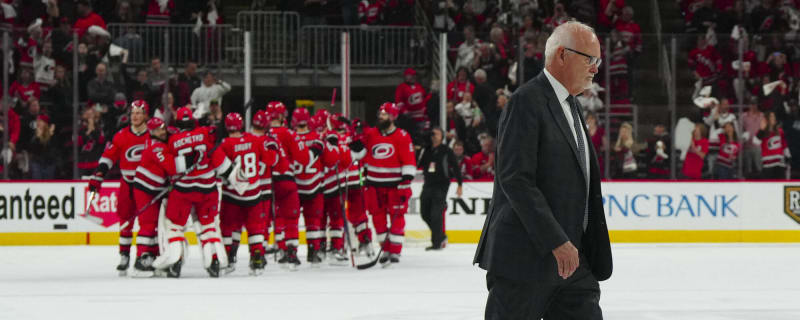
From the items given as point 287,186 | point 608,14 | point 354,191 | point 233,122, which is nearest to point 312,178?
point 287,186

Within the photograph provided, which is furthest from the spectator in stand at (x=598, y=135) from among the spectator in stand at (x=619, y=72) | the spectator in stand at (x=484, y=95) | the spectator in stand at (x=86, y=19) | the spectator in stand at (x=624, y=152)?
the spectator in stand at (x=86, y=19)

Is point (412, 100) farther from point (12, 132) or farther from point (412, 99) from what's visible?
point (12, 132)

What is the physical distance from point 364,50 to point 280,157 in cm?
567

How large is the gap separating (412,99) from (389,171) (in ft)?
10.5

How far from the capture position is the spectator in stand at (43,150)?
1405 centimetres

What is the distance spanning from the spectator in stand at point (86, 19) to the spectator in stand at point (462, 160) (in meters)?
5.10

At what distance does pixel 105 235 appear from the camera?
47.5 feet

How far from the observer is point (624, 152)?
14438 mm

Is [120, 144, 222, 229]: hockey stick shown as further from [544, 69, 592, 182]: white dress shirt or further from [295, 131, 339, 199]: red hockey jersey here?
[544, 69, 592, 182]: white dress shirt

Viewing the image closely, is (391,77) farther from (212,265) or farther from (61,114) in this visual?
(212,265)

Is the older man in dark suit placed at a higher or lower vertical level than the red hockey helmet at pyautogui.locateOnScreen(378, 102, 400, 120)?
lower

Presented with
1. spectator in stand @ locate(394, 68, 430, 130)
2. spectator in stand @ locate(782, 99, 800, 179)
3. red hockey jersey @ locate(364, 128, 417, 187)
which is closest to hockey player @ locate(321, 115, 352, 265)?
red hockey jersey @ locate(364, 128, 417, 187)

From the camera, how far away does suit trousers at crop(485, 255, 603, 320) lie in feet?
11.9

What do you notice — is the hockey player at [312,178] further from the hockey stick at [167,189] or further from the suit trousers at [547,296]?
the suit trousers at [547,296]
